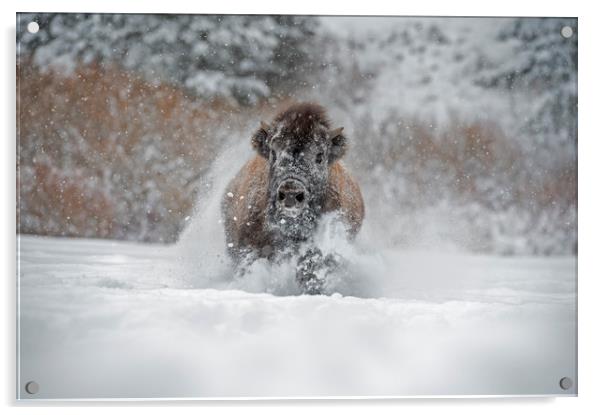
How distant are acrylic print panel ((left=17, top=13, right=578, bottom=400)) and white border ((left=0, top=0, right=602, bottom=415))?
0.20ft

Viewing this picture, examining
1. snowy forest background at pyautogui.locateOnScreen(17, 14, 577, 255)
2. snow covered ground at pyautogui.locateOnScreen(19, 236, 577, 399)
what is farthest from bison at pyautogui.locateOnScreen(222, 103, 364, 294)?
snow covered ground at pyautogui.locateOnScreen(19, 236, 577, 399)

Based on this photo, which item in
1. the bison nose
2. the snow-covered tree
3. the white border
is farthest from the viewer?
the bison nose

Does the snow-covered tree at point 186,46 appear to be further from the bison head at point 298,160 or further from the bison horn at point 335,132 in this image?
the bison horn at point 335,132

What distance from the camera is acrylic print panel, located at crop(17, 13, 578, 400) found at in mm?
3773

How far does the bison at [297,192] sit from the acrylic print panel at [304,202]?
0.02 meters

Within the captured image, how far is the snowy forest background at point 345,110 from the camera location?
3.87 m

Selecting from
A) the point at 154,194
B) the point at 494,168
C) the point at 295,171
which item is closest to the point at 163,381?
the point at 154,194

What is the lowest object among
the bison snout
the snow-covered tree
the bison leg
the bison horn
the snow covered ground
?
the snow covered ground

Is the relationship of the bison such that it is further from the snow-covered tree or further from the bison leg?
the snow-covered tree

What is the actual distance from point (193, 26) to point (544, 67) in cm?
204

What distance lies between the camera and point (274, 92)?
3.95 meters
